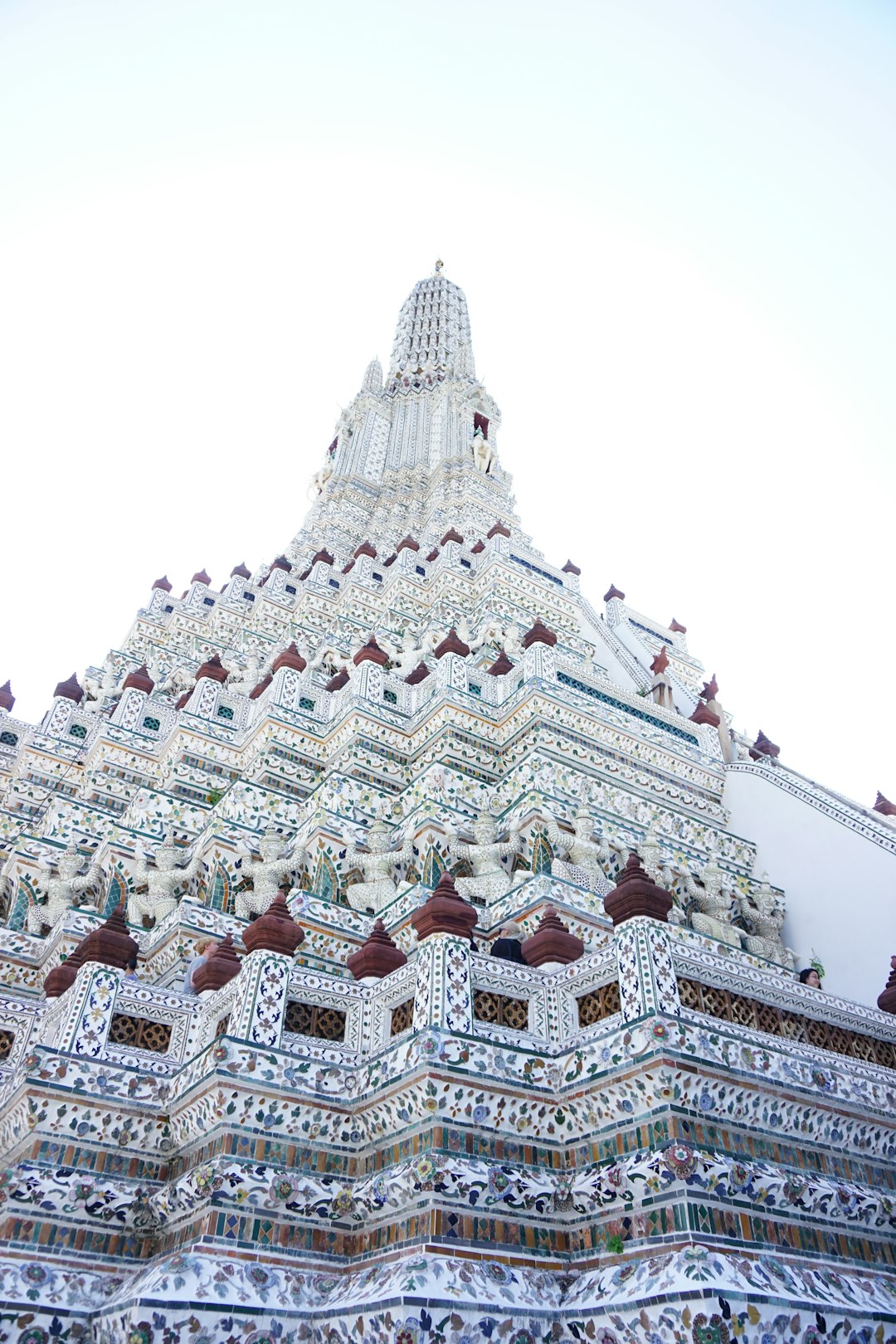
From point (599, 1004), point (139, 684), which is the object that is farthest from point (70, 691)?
point (599, 1004)

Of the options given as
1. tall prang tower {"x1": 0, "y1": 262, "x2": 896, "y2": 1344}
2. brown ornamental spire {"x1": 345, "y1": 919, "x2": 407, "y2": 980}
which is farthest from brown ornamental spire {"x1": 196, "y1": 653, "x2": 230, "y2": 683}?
brown ornamental spire {"x1": 345, "y1": 919, "x2": 407, "y2": 980}

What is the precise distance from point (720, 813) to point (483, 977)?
7672mm

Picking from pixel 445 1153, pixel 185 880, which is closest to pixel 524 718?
pixel 185 880

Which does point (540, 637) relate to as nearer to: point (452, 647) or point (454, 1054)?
point (452, 647)

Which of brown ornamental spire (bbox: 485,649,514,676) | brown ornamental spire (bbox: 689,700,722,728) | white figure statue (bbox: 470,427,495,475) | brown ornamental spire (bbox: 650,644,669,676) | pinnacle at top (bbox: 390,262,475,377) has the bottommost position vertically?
brown ornamental spire (bbox: 485,649,514,676)

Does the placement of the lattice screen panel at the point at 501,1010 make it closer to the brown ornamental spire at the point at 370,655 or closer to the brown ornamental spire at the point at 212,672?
the brown ornamental spire at the point at 370,655

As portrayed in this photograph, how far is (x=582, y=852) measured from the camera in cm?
1029

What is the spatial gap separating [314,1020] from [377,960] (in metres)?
0.64

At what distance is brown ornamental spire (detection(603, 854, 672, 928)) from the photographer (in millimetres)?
6457

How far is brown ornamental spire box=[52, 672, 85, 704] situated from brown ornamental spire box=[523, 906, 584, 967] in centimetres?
1148

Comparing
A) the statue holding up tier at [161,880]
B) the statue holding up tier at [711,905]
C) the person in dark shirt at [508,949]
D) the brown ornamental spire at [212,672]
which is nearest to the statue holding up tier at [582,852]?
the statue holding up tier at [711,905]

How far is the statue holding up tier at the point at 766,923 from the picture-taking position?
1053cm

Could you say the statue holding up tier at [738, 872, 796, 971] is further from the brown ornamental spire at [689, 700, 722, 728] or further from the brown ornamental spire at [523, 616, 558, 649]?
the brown ornamental spire at [523, 616, 558, 649]

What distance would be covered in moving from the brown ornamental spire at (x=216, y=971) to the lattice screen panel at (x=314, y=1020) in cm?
64
